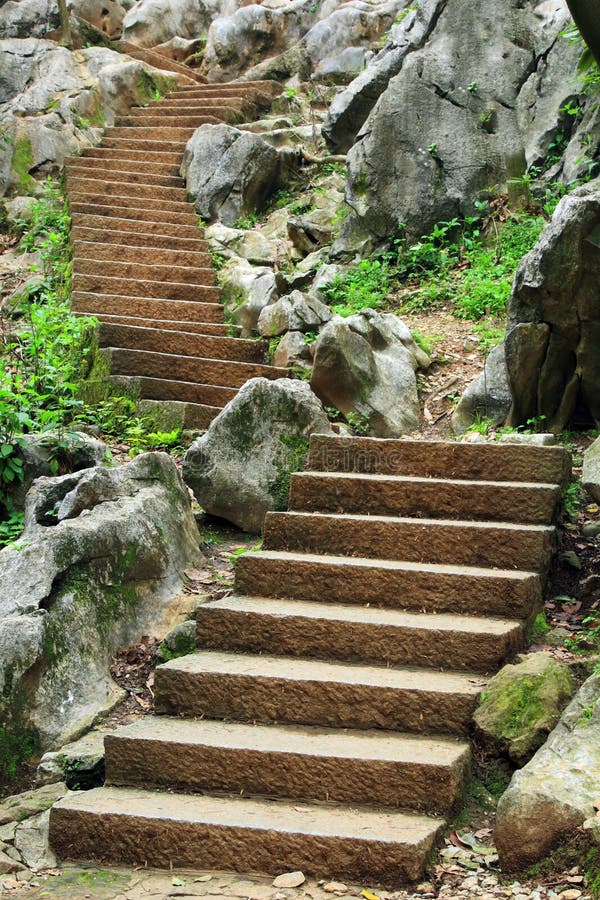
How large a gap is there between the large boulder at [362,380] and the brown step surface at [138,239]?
402 cm

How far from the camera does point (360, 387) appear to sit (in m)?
8.20

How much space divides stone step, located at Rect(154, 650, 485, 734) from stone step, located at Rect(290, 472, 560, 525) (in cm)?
123

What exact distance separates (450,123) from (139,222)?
401 centimetres

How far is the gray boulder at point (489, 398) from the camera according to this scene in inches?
301

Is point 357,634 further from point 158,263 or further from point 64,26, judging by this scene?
point 64,26

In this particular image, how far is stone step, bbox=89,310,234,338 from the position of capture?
33.1ft

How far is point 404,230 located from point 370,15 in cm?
730

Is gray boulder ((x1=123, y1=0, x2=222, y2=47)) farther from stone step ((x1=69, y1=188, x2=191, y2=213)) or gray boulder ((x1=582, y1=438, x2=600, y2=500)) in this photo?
gray boulder ((x1=582, y1=438, x2=600, y2=500))

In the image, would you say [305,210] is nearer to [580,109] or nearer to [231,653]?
[580,109]

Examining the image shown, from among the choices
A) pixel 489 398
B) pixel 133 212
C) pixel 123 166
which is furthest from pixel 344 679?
pixel 123 166

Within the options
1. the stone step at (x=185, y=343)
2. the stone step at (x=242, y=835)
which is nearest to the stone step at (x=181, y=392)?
the stone step at (x=185, y=343)

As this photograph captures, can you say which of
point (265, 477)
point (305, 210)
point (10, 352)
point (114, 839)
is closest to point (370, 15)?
point (305, 210)

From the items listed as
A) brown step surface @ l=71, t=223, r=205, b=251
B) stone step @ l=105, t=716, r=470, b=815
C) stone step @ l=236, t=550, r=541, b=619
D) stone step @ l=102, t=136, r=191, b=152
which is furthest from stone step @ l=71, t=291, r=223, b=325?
stone step @ l=105, t=716, r=470, b=815

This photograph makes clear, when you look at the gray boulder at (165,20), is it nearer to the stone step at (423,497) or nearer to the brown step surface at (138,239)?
the brown step surface at (138,239)
